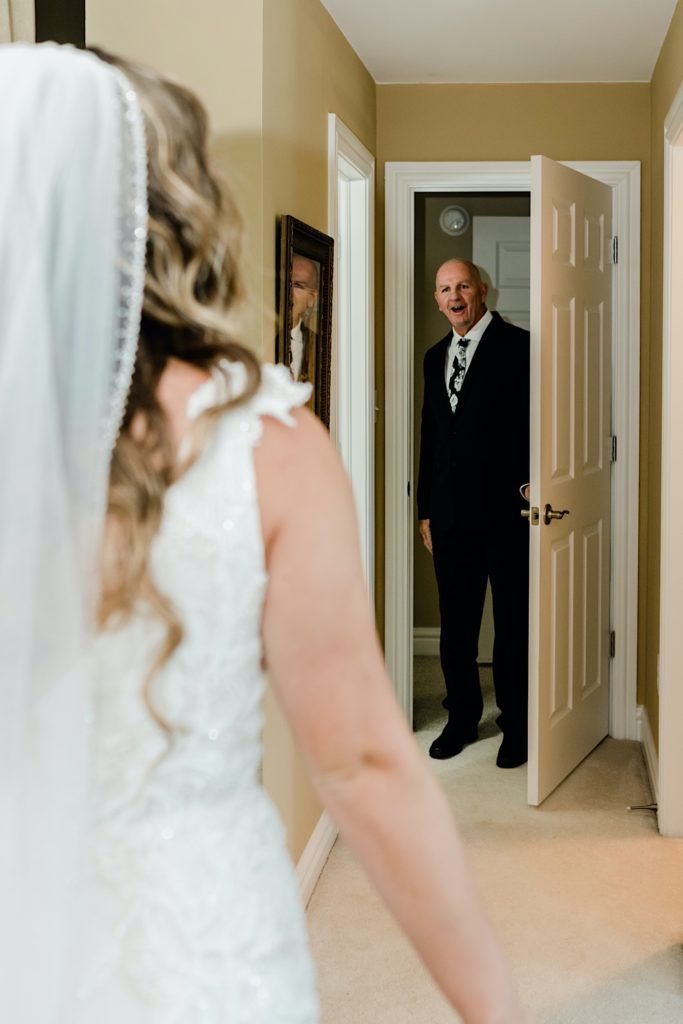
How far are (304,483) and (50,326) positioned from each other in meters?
0.22

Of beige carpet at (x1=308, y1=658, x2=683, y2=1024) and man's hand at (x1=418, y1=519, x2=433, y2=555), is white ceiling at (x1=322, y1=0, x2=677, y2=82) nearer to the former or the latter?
man's hand at (x1=418, y1=519, x2=433, y2=555)

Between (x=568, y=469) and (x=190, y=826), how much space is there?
322 centimetres

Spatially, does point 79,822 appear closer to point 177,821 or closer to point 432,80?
point 177,821

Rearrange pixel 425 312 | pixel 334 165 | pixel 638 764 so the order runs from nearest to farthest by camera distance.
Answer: pixel 334 165, pixel 638 764, pixel 425 312

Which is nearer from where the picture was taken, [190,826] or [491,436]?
[190,826]

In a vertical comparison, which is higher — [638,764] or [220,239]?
[220,239]

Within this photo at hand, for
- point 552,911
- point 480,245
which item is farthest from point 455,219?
point 552,911

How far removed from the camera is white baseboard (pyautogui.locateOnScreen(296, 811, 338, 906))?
10.4 feet

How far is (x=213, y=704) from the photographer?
0.89 meters

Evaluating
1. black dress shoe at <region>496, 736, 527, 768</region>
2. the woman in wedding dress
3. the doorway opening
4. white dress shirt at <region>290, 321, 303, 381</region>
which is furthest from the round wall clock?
the woman in wedding dress

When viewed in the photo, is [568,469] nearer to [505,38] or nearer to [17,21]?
[505,38]

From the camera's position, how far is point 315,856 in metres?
3.33

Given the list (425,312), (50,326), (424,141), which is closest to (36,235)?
(50,326)

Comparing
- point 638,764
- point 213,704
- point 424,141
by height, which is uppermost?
point 424,141
